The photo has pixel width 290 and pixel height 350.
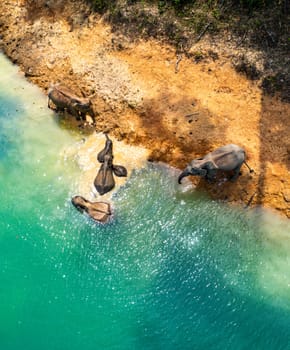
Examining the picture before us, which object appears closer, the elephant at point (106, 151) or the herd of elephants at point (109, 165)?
the herd of elephants at point (109, 165)

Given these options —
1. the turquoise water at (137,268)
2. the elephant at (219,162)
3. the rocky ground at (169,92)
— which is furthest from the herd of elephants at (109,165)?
the rocky ground at (169,92)

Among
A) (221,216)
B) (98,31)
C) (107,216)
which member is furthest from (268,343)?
(98,31)

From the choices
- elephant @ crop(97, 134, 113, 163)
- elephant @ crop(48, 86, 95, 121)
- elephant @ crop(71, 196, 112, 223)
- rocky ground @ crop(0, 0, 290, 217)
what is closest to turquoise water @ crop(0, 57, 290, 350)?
elephant @ crop(71, 196, 112, 223)

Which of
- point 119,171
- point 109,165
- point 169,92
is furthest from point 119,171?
point 169,92

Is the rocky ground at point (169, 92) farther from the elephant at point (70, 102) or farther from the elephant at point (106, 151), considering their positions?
the elephant at point (106, 151)

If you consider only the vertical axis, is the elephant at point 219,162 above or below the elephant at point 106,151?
above

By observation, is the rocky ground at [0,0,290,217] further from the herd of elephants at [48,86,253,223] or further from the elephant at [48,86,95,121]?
the herd of elephants at [48,86,253,223]
